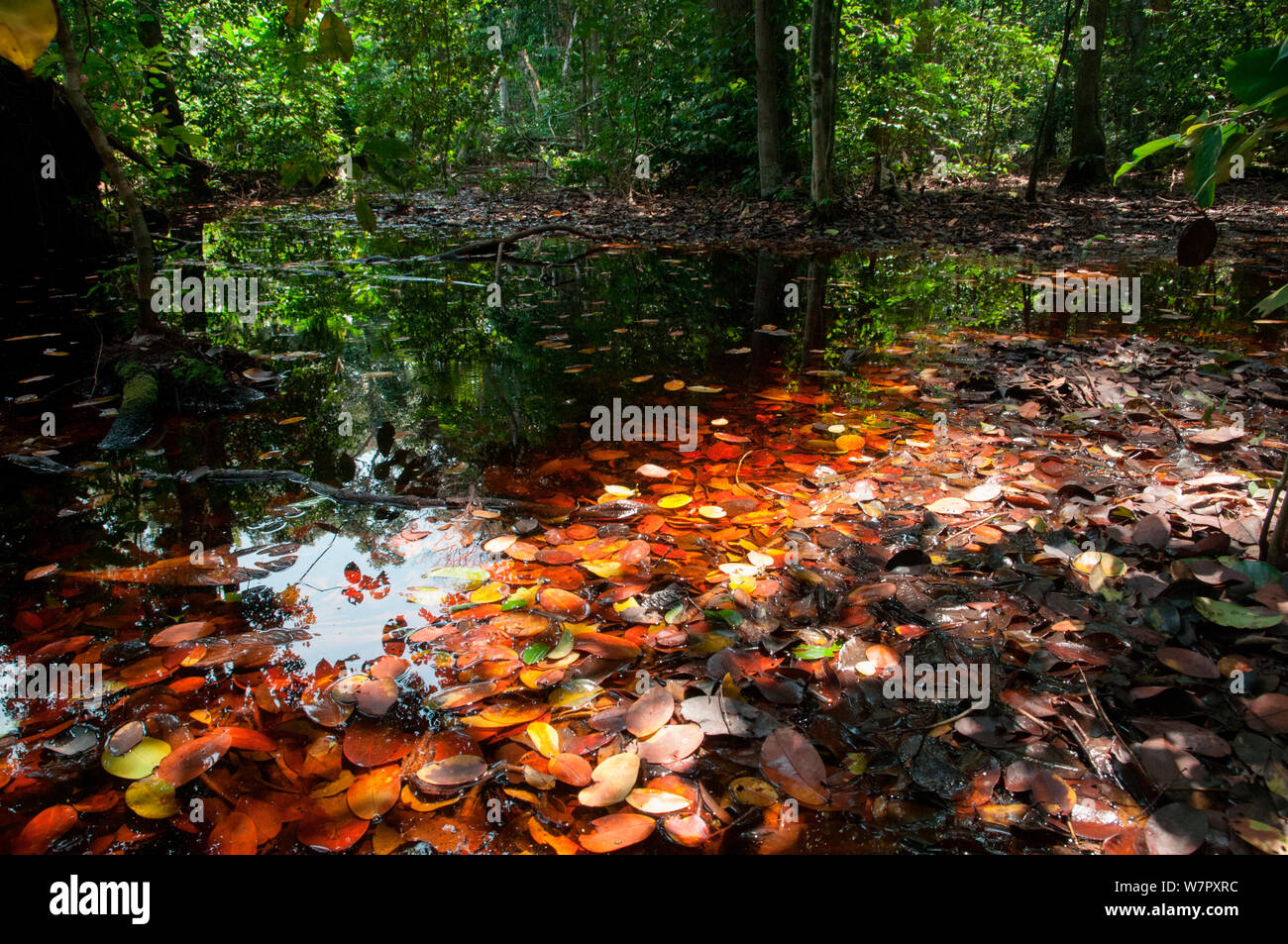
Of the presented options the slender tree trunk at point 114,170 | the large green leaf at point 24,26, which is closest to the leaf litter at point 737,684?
the large green leaf at point 24,26

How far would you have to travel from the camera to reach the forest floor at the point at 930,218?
6941mm

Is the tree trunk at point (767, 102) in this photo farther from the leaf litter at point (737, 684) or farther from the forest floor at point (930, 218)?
the leaf litter at point (737, 684)

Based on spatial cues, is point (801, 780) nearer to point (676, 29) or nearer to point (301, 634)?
point (301, 634)

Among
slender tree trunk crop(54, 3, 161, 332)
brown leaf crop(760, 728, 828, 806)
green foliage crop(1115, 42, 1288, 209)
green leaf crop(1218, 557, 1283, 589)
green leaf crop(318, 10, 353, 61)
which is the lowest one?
brown leaf crop(760, 728, 828, 806)

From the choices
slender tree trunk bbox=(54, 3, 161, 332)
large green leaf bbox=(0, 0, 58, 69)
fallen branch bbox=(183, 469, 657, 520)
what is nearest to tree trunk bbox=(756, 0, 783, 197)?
slender tree trunk bbox=(54, 3, 161, 332)

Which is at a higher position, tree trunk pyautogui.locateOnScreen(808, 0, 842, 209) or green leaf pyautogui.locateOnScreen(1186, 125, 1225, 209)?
tree trunk pyautogui.locateOnScreen(808, 0, 842, 209)

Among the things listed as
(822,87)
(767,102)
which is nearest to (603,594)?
(822,87)

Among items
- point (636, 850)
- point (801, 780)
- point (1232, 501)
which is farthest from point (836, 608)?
point (1232, 501)

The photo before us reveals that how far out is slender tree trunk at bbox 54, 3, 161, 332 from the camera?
278 cm

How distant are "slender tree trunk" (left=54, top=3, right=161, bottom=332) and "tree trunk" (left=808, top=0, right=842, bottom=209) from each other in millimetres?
6143

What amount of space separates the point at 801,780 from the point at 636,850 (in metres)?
0.31

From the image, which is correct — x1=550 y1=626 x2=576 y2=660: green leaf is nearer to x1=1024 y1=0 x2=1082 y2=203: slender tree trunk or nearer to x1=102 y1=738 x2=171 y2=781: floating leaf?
x1=102 y1=738 x2=171 y2=781: floating leaf

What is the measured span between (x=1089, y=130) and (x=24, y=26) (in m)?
13.3

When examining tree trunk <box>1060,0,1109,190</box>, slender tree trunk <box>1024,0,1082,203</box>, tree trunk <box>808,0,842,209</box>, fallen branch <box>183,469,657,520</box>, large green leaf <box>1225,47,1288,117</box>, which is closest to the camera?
large green leaf <box>1225,47,1288,117</box>
